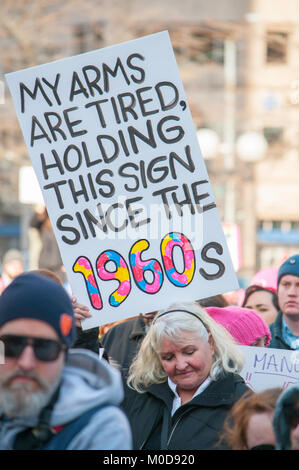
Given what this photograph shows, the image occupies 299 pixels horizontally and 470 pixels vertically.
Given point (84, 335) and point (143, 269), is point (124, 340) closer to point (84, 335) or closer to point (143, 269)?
point (143, 269)

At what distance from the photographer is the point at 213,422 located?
3.25m

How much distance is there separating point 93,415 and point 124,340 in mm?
2473

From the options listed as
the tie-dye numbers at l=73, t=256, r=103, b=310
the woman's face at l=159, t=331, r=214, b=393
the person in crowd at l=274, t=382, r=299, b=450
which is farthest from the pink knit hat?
the person in crowd at l=274, t=382, r=299, b=450

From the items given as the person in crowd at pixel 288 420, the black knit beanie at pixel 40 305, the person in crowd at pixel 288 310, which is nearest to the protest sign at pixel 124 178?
the person in crowd at pixel 288 310

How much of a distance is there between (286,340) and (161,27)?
23893mm

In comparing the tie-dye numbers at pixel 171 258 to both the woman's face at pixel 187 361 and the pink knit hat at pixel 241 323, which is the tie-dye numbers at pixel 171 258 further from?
the woman's face at pixel 187 361

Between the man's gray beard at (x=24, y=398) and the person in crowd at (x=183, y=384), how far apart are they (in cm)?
119

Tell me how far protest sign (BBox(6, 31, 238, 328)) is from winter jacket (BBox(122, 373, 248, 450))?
0.52m

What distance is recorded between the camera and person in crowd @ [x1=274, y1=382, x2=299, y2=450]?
2.22m

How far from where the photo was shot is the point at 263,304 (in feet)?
18.9

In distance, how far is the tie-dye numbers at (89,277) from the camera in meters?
3.90

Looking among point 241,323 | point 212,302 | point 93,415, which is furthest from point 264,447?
point 212,302
